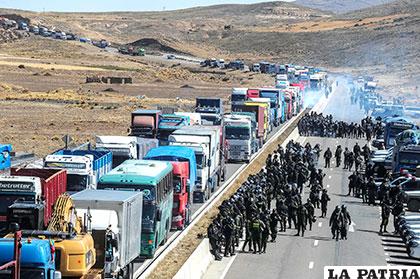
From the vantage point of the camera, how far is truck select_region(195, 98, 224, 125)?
184 ft

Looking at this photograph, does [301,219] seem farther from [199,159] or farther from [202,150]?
[202,150]

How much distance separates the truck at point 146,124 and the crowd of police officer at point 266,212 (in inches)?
232

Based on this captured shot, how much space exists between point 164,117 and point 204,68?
360ft

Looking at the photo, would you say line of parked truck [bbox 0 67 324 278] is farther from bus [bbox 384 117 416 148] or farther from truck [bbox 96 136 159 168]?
bus [bbox 384 117 416 148]

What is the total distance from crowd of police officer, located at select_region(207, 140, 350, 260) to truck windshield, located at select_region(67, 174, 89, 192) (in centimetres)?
420

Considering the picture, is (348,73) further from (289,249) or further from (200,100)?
(289,249)

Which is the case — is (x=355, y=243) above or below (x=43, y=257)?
below

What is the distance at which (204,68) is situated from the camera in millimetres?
160250

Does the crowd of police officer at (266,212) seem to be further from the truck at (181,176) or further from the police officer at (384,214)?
the truck at (181,176)

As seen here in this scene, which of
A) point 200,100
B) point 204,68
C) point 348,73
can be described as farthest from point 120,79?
point 348,73

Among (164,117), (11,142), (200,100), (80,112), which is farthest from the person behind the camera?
(80,112)

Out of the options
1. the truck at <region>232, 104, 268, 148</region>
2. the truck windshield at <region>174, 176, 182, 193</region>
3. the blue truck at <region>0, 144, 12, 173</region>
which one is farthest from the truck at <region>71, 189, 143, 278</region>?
the truck at <region>232, 104, 268, 148</region>

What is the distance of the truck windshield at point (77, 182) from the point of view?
3347 cm

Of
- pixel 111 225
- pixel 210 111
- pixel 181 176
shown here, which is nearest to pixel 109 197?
pixel 111 225
